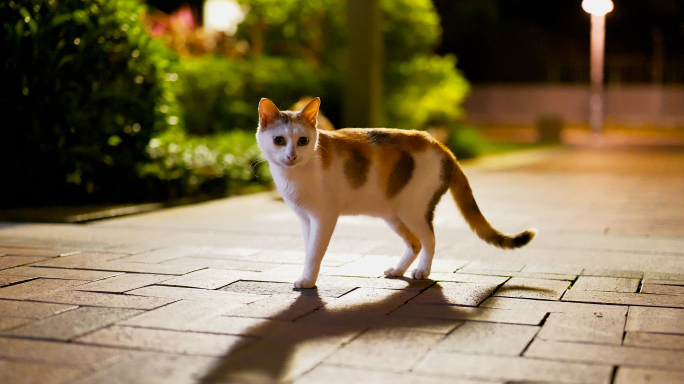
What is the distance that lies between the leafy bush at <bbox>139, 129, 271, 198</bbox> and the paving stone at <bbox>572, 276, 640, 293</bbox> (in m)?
4.26

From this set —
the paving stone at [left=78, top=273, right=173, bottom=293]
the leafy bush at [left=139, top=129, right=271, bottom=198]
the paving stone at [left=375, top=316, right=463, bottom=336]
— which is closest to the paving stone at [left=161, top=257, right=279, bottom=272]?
the paving stone at [left=78, top=273, right=173, bottom=293]

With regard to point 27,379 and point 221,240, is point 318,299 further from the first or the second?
point 221,240

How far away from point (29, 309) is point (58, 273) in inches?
39.2

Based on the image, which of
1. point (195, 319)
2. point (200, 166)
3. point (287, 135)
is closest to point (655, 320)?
point (287, 135)

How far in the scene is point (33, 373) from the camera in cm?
314

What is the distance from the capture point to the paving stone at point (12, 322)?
3.80 m

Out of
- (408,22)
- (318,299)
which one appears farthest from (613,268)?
(408,22)

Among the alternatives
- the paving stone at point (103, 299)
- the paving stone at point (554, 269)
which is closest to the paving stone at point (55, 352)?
the paving stone at point (103, 299)

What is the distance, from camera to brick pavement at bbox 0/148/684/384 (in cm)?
325

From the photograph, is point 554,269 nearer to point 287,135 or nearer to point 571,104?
point 287,135

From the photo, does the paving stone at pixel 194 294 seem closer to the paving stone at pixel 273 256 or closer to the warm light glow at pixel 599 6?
the paving stone at pixel 273 256

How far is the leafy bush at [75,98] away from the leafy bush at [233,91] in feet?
17.7

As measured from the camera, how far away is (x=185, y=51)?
17125mm

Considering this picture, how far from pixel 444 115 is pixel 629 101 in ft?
58.6
